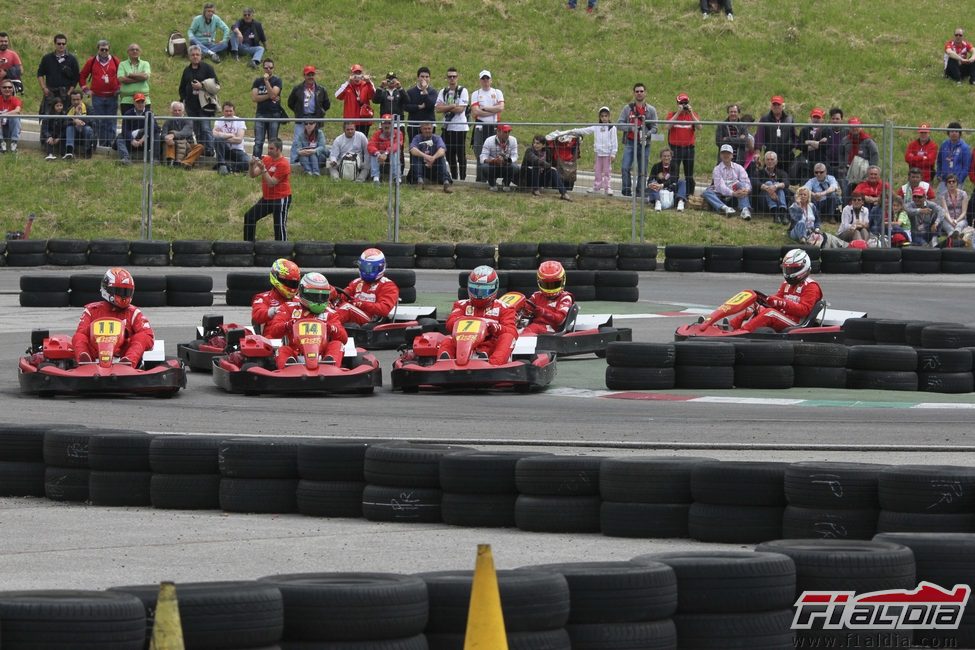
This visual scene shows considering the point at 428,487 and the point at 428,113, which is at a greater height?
the point at 428,113

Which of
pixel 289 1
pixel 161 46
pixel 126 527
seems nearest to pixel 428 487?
pixel 126 527

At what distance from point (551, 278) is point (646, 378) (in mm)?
2597

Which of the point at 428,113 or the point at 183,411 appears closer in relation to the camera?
the point at 183,411

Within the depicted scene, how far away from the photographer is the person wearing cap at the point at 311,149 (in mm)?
25141

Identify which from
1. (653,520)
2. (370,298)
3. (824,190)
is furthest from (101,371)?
(824,190)

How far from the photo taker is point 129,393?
1412cm

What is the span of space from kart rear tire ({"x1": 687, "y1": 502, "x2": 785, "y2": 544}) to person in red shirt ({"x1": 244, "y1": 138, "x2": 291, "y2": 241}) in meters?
16.2

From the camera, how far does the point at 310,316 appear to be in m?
14.7

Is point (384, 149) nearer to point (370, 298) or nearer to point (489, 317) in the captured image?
point (370, 298)

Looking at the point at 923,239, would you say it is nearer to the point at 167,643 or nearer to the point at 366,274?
the point at 366,274

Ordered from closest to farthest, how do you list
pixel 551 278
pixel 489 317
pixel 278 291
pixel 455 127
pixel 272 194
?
pixel 489 317, pixel 278 291, pixel 551 278, pixel 272 194, pixel 455 127

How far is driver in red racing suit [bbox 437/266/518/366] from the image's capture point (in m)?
14.5

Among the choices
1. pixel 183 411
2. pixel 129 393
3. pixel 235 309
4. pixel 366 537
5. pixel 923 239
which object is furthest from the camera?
pixel 923 239

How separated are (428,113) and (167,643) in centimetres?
2212
